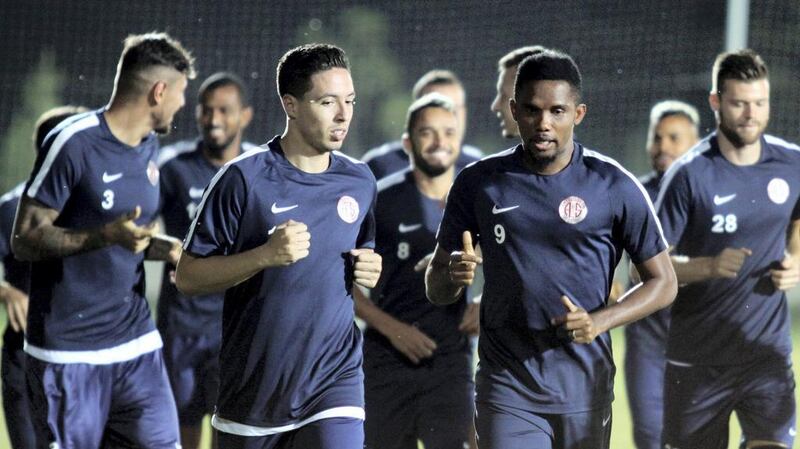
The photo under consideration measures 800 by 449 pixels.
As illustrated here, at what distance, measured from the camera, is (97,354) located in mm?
6527

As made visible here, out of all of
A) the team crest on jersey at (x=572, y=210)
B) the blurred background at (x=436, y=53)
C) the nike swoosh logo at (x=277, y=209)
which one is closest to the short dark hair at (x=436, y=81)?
the team crest on jersey at (x=572, y=210)

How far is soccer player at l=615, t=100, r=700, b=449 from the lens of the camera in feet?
28.0

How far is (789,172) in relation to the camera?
718 centimetres

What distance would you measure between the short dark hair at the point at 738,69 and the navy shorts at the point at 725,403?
1400 millimetres

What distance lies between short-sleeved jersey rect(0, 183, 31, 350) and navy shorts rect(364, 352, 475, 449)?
2001 mm

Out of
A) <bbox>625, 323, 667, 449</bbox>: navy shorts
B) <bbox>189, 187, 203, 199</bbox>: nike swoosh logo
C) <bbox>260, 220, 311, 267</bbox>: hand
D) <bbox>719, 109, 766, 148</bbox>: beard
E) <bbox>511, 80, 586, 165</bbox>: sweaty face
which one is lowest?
<bbox>625, 323, 667, 449</bbox>: navy shorts

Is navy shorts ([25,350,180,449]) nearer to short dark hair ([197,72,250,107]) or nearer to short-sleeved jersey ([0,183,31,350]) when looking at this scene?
short-sleeved jersey ([0,183,31,350])

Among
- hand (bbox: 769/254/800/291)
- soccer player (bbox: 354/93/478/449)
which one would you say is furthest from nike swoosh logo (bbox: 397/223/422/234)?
hand (bbox: 769/254/800/291)

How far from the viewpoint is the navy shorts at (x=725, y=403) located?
23.0ft

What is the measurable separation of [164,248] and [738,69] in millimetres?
2944

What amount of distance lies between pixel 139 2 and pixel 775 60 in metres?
8.99

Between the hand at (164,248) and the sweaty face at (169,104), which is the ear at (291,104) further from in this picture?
the sweaty face at (169,104)

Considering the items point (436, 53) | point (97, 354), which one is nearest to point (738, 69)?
point (97, 354)

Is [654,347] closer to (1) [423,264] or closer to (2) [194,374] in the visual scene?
(1) [423,264]
